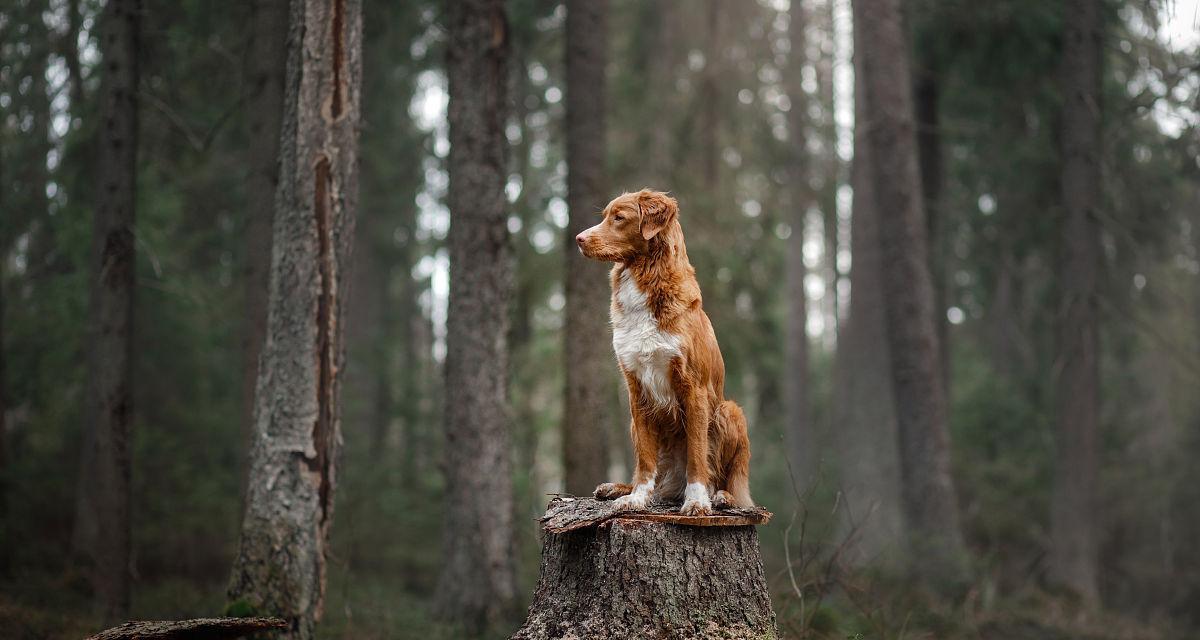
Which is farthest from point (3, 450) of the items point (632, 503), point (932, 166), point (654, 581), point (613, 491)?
point (932, 166)

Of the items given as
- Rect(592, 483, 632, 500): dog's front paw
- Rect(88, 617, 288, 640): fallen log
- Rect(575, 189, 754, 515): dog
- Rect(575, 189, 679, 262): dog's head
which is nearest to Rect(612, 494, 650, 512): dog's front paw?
Rect(575, 189, 754, 515): dog

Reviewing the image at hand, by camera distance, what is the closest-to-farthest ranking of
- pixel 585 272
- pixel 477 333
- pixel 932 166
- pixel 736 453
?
pixel 736 453 → pixel 477 333 → pixel 585 272 → pixel 932 166

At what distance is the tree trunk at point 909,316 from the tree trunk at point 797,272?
762 centimetres

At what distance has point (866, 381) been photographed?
48.5 ft

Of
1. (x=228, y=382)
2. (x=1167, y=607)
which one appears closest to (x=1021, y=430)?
(x=1167, y=607)

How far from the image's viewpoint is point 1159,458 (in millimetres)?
18812

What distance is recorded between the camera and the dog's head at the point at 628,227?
4.73 metres

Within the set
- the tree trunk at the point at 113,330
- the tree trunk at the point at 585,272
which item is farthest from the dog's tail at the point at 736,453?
the tree trunk at the point at 113,330

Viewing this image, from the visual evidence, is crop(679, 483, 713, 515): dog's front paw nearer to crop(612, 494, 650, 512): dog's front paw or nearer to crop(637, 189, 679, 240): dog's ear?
crop(612, 494, 650, 512): dog's front paw

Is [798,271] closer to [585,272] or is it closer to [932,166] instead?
[932,166]

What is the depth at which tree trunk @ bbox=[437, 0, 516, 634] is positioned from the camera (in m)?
9.33

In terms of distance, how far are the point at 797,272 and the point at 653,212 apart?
17784 millimetres

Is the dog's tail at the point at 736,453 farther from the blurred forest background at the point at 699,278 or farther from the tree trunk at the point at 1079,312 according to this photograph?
the tree trunk at the point at 1079,312

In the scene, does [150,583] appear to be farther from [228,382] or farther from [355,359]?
[355,359]
